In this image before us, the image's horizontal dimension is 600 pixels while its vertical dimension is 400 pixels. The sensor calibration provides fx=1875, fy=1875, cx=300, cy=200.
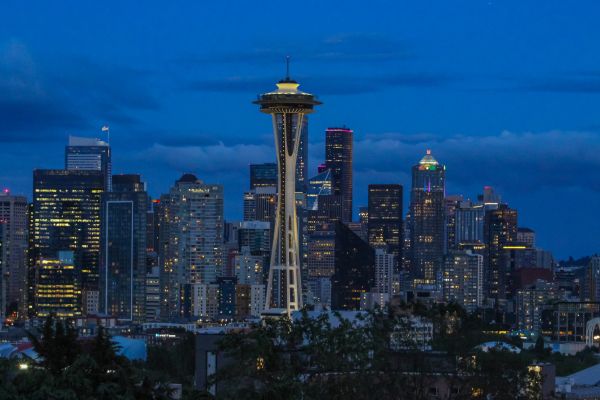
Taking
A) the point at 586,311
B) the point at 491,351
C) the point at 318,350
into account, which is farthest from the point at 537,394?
the point at 586,311

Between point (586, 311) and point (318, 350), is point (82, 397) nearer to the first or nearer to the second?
point (318, 350)

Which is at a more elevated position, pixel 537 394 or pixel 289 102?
pixel 289 102

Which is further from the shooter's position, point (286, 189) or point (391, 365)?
point (286, 189)

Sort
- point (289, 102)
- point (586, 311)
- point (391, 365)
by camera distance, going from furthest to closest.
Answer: point (586, 311) → point (289, 102) → point (391, 365)

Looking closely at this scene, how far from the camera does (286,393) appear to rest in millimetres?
36906

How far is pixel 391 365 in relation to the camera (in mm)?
44281

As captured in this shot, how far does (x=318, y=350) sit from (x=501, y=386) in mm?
7191

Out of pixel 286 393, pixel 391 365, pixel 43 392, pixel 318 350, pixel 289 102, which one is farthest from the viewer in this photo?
pixel 289 102

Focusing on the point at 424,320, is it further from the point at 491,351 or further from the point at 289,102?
the point at 289,102

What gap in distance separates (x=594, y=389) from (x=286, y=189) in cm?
6661

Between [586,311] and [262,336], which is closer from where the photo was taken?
[262,336]

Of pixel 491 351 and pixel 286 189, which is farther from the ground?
pixel 286 189

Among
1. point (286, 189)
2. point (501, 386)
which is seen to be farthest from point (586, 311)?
point (501, 386)

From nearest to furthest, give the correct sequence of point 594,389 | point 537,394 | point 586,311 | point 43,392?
point 43,392
point 537,394
point 594,389
point 586,311
